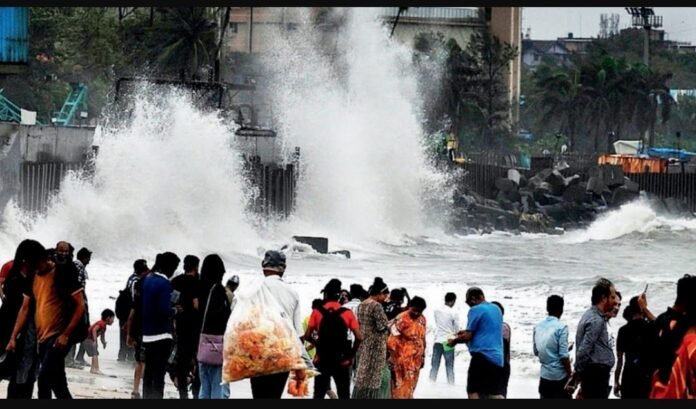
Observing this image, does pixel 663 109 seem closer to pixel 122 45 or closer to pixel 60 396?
pixel 122 45

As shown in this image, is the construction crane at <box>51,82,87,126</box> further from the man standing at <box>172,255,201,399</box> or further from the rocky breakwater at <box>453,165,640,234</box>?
the man standing at <box>172,255,201,399</box>

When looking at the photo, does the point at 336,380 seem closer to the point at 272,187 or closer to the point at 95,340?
the point at 95,340

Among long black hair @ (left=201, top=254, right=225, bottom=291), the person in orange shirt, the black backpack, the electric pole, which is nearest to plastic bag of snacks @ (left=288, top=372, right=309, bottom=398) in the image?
long black hair @ (left=201, top=254, right=225, bottom=291)

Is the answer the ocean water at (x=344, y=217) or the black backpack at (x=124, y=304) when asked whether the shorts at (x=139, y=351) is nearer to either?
the black backpack at (x=124, y=304)

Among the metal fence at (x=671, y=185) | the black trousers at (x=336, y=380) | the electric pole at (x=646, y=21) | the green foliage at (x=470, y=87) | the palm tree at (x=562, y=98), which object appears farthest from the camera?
the electric pole at (x=646, y=21)

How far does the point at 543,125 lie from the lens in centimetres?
9794

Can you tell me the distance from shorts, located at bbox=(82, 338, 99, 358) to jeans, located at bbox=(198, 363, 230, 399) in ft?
12.8

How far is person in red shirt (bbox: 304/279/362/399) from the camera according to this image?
11.8m

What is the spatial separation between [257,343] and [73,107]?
140ft

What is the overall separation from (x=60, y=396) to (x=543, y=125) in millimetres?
87896

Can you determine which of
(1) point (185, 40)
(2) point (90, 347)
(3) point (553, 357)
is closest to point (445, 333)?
(2) point (90, 347)

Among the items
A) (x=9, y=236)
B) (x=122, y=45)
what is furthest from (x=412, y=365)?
(x=122, y=45)

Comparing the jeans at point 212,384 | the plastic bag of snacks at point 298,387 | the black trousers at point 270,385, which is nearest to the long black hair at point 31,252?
the jeans at point 212,384

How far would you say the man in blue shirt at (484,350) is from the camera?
11727 mm
